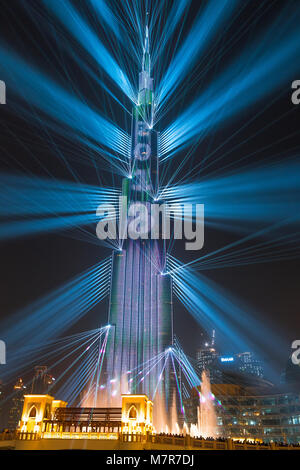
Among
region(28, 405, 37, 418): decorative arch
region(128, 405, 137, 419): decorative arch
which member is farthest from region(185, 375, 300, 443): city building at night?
region(28, 405, 37, 418): decorative arch

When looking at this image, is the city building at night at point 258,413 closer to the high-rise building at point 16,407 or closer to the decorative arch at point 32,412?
the decorative arch at point 32,412

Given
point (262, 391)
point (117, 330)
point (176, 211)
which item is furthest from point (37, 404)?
point (262, 391)

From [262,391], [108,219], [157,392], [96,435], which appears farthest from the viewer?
[262,391]

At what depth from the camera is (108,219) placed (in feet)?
285

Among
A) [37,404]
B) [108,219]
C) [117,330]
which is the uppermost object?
[108,219]

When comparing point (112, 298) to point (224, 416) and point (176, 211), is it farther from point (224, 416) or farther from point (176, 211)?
point (224, 416)

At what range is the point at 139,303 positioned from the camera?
81688mm

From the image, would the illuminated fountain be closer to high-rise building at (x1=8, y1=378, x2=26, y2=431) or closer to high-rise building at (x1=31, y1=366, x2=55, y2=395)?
high-rise building at (x1=31, y1=366, x2=55, y2=395)

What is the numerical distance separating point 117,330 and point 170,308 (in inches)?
506

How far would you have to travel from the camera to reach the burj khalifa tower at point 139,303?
74.2 metres

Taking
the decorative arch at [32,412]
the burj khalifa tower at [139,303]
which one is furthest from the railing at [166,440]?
the burj khalifa tower at [139,303]

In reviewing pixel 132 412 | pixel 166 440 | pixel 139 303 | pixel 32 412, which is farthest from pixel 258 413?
pixel 166 440

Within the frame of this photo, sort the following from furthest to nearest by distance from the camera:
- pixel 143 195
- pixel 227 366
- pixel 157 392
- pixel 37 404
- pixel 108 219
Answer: pixel 227 366, pixel 143 195, pixel 108 219, pixel 157 392, pixel 37 404

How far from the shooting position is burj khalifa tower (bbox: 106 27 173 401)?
243ft
